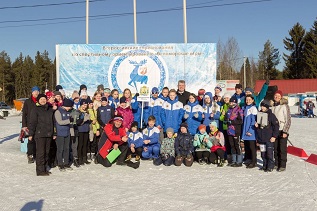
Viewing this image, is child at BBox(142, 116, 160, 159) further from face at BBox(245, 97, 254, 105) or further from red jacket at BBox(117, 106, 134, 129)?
face at BBox(245, 97, 254, 105)

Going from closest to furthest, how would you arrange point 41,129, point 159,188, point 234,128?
point 159,188 → point 41,129 → point 234,128

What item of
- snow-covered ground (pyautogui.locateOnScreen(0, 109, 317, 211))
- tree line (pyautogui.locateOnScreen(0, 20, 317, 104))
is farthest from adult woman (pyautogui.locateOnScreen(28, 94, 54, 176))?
tree line (pyautogui.locateOnScreen(0, 20, 317, 104))

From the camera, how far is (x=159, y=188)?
19.4 ft

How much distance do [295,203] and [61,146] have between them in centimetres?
459

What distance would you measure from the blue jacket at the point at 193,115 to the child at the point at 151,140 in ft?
2.56

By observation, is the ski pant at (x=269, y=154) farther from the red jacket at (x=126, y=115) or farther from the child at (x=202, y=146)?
the red jacket at (x=126, y=115)

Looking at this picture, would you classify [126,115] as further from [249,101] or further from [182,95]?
[249,101]

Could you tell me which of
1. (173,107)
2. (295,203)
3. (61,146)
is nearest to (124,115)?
(173,107)

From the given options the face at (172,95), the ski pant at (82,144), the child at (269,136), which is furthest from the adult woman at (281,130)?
the ski pant at (82,144)

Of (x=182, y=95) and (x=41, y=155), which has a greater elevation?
(x=182, y=95)

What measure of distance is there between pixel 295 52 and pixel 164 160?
65.7 metres

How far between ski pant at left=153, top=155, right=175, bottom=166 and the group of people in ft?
0.07

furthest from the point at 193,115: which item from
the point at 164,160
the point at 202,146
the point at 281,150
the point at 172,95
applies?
the point at 281,150

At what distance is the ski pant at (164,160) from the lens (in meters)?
7.93
